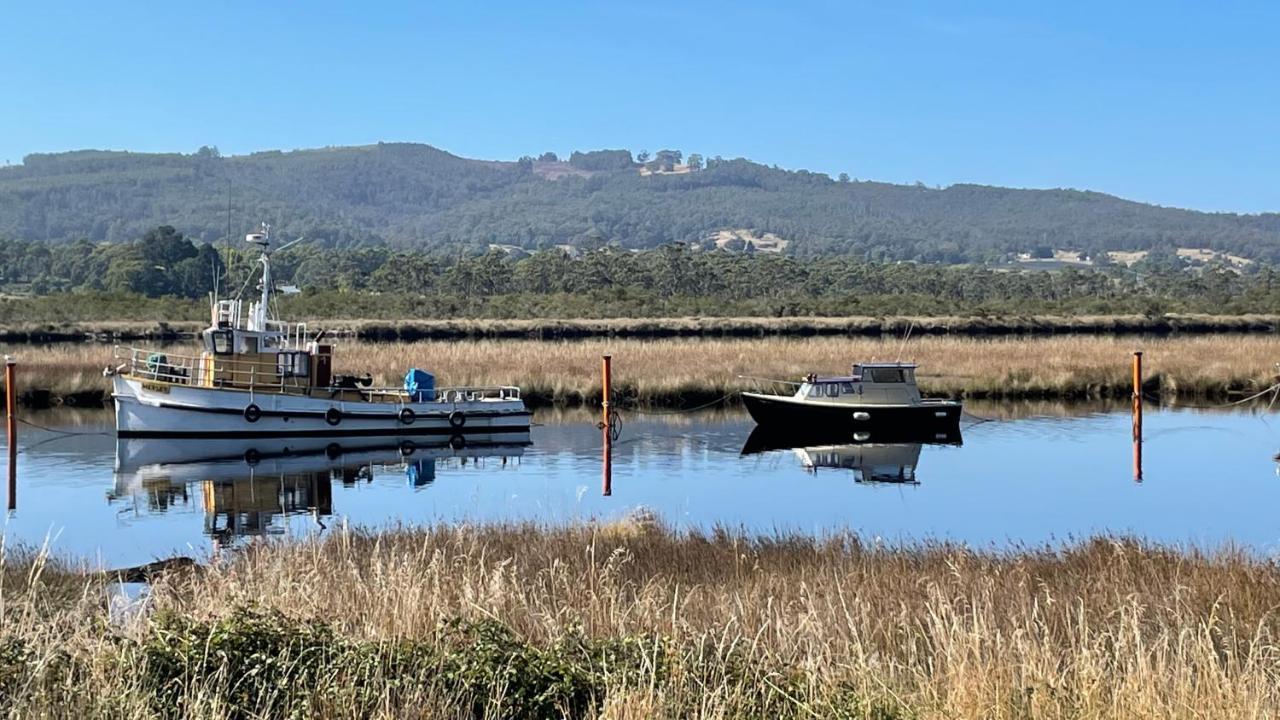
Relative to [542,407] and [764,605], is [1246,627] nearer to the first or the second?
[764,605]

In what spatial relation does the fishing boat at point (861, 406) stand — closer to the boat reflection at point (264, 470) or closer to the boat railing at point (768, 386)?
the boat railing at point (768, 386)

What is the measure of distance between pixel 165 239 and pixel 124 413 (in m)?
121

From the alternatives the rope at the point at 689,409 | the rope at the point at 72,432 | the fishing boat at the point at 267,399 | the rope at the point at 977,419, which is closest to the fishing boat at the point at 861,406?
the rope at the point at 977,419

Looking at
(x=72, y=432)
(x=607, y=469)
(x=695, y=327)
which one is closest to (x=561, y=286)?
(x=695, y=327)

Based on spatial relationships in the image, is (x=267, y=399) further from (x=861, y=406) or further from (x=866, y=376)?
(x=866, y=376)

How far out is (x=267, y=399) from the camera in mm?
36031

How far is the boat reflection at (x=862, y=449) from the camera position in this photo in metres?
30.7

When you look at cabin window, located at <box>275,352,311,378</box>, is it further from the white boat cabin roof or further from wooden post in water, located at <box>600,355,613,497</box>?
the white boat cabin roof

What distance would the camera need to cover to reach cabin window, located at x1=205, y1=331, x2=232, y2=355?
120ft

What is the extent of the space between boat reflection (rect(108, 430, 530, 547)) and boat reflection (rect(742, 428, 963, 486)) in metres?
6.23

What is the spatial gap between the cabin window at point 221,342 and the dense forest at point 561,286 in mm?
45100

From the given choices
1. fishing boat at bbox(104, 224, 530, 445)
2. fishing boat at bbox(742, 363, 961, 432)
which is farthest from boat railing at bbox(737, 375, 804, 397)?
fishing boat at bbox(104, 224, 530, 445)

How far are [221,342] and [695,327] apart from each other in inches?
1949

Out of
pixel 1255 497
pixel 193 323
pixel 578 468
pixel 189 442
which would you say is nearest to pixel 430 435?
pixel 189 442
